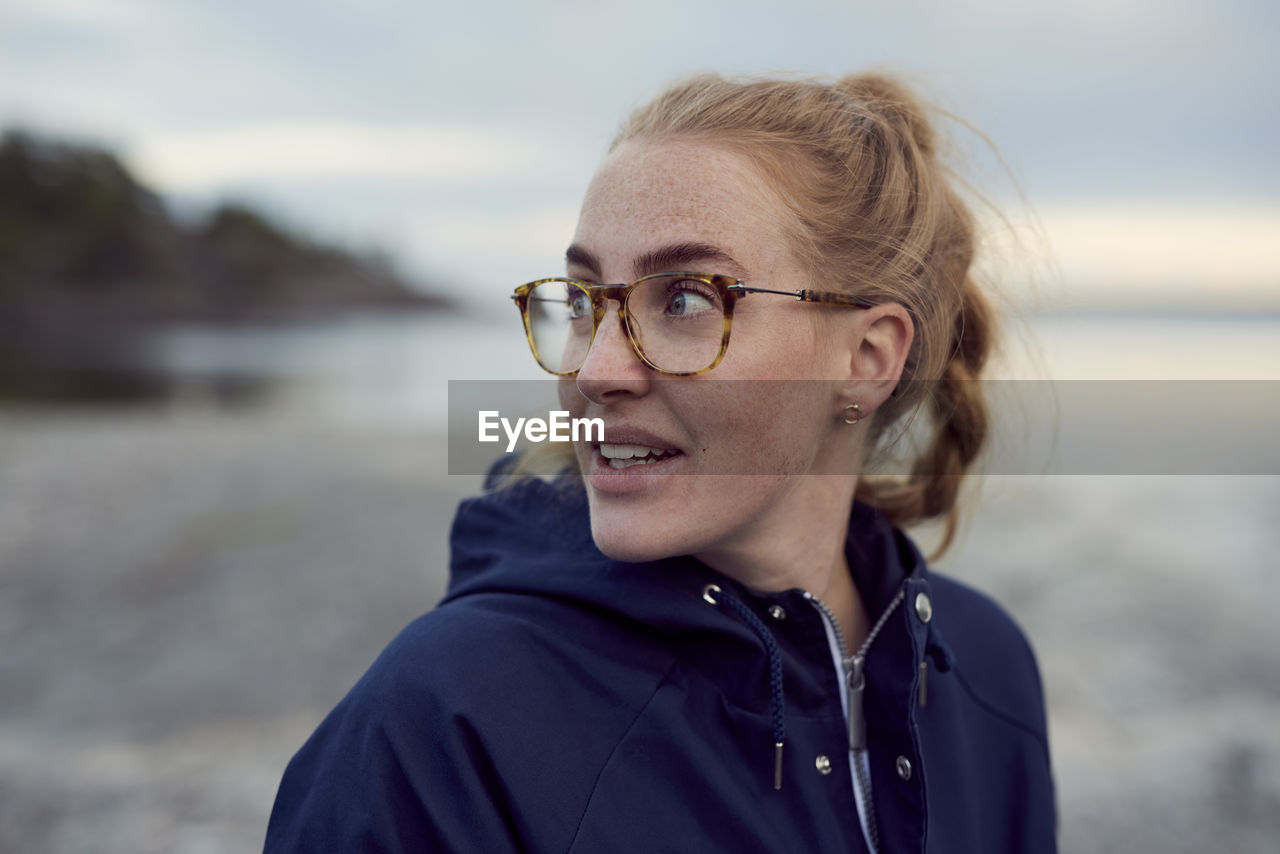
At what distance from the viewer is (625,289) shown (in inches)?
64.2

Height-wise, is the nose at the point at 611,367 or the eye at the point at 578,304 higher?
the eye at the point at 578,304

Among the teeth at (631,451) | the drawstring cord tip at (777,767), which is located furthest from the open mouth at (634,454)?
the drawstring cord tip at (777,767)

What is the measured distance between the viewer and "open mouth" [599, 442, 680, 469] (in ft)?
5.41

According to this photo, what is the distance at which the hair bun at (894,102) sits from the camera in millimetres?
2010

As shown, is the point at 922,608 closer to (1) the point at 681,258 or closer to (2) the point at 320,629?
(1) the point at 681,258

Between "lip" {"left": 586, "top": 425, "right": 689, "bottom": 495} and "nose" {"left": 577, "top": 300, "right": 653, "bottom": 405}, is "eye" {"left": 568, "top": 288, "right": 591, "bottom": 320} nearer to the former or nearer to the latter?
"nose" {"left": 577, "top": 300, "right": 653, "bottom": 405}

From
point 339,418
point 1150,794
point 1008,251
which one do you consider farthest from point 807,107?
point 339,418

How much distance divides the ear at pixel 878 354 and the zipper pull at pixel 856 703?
50cm

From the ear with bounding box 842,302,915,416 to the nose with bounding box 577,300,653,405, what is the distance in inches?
17.9

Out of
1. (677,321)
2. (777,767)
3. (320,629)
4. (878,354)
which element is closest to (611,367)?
(677,321)

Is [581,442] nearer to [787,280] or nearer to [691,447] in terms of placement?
[691,447]

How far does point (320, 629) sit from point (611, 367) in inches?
224

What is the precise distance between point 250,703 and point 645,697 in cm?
470

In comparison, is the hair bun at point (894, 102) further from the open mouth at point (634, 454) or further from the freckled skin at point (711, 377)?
the open mouth at point (634, 454)
